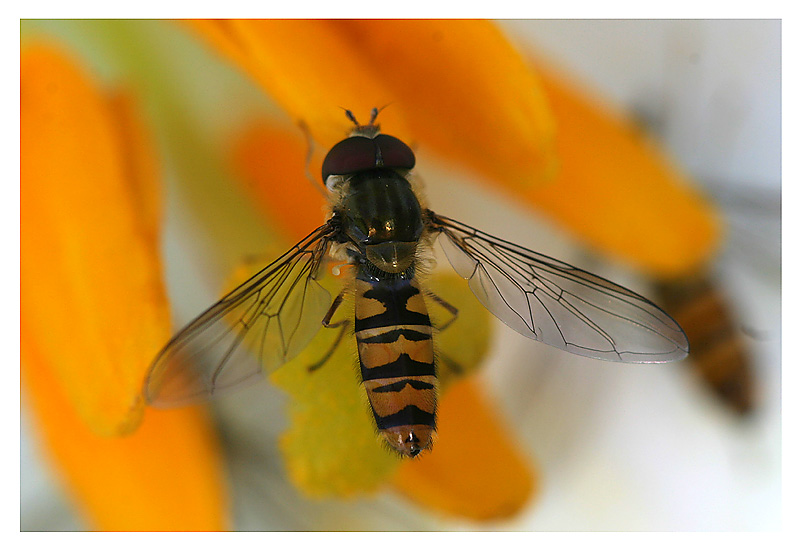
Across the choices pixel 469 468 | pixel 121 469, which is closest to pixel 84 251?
pixel 121 469

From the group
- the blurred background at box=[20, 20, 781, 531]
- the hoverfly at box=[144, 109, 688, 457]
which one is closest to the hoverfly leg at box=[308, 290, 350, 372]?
the hoverfly at box=[144, 109, 688, 457]

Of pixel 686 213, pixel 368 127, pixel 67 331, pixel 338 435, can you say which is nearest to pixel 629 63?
pixel 686 213

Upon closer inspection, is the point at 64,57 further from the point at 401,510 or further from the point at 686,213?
the point at 686,213

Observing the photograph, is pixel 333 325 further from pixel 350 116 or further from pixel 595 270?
pixel 595 270

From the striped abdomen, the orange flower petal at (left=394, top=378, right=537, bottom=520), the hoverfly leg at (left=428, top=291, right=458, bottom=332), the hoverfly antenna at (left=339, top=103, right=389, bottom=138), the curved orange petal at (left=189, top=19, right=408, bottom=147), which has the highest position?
the curved orange petal at (left=189, top=19, right=408, bottom=147)

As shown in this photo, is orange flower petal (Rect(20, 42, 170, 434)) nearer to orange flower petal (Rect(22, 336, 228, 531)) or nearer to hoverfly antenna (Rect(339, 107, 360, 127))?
orange flower petal (Rect(22, 336, 228, 531))

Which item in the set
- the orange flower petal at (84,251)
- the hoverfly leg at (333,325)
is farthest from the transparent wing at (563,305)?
the orange flower petal at (84,251)

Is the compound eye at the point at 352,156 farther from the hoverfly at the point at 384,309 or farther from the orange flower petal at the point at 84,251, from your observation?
the orange flower petal at the point at 84,251
